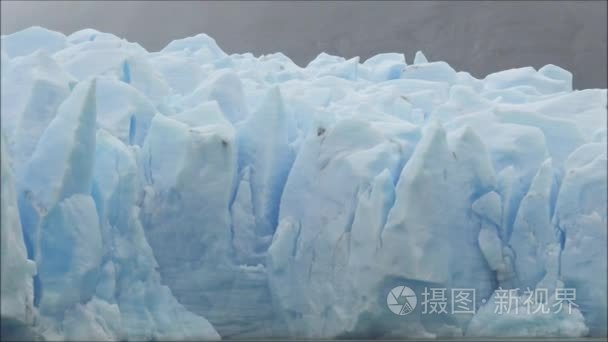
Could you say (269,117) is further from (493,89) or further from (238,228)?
(493,89)

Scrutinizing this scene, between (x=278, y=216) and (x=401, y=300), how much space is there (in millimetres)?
1192

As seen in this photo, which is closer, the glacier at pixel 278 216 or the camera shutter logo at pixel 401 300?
the glacier at pixel 278 216

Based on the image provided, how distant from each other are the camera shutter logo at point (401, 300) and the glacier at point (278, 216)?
54 millimetres

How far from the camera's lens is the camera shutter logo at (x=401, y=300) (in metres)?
6.14

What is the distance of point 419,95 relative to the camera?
8.09m

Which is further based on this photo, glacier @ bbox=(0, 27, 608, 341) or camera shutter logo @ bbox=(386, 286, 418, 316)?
camera shutter logo @ bbox=(386, 286, 418, 316)

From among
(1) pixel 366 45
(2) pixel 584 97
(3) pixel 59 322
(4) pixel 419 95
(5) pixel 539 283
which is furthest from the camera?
(1) pixel 366 45

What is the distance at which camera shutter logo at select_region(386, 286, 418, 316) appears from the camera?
20.1ft

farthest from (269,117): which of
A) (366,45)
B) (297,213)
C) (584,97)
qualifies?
(366,45)

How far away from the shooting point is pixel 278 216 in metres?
6.64

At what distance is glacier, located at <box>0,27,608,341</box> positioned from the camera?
18.5 feet

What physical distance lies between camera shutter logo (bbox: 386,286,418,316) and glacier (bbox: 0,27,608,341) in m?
0.05

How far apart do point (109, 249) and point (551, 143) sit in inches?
146

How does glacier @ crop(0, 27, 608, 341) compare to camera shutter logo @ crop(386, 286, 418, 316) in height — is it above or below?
above
